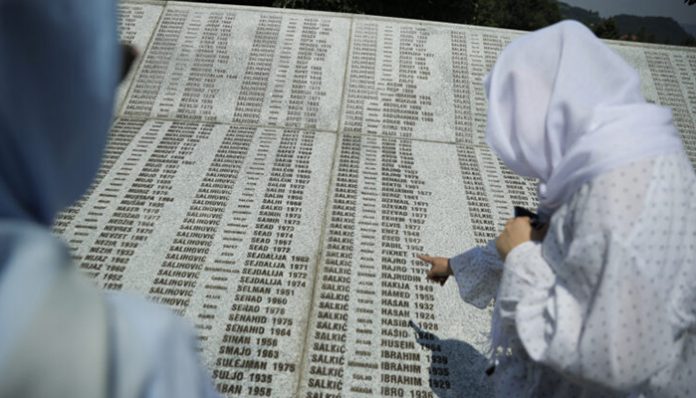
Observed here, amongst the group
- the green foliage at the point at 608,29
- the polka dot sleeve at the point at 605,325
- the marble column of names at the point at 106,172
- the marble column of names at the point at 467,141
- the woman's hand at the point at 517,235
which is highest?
the polka dot sleeve at the point at 605,325

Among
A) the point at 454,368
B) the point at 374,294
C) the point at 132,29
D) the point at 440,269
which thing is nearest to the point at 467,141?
the point at 374,294

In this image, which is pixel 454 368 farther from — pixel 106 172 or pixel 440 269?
pixel 106 172

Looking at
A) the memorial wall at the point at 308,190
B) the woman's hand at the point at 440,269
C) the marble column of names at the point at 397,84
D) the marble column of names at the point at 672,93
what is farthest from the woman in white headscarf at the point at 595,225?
the marble column of names at the point at 672,93

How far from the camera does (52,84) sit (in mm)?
671

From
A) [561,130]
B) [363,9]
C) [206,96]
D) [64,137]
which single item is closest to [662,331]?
[561,130]

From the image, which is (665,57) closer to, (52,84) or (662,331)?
(662,331)

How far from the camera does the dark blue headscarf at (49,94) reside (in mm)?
628

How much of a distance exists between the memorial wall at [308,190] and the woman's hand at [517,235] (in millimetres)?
1306

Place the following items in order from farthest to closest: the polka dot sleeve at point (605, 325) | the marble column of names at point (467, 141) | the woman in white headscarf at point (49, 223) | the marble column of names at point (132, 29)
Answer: the marble column of names at point (132, 29) < the marble column of names at point (467, 141) < the polka dot sleeve at point (605, 325) < the woman in white headscarf at point (49, 223)

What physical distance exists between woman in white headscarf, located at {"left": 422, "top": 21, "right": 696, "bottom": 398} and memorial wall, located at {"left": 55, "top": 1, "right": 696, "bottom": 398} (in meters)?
1.40

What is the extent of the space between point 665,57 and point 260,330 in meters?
5.36

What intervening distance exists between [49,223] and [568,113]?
Result: 1313mm

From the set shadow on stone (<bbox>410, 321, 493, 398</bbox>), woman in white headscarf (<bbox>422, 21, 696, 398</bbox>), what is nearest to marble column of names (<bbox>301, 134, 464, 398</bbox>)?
shadow on stone (<bbox>410, 321, 493, 398</bbox>)

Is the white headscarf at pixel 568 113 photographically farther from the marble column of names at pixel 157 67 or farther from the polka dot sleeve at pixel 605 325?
the marble column of names at pixel 157 67
